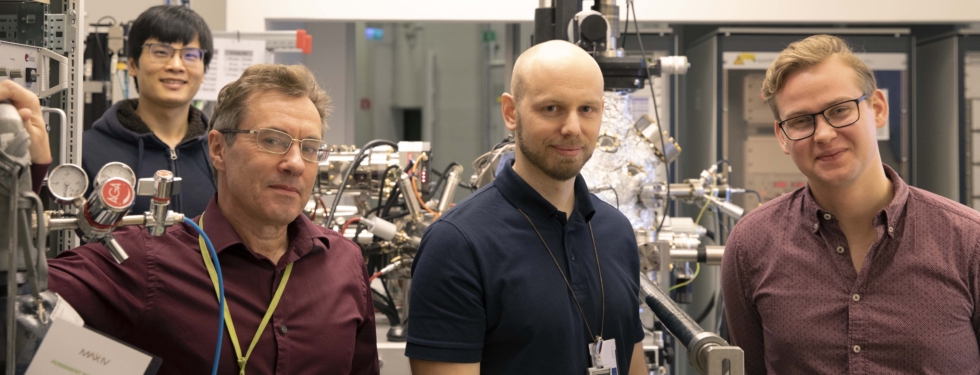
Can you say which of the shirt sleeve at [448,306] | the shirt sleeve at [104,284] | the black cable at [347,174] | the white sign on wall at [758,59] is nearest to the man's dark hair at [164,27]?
the black cable at [347,174]

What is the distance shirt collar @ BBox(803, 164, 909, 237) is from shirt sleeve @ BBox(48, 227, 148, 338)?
1.17m

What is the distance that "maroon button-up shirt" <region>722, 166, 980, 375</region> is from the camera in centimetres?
139

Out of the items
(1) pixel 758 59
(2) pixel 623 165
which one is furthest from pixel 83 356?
(1) pixel 758 59

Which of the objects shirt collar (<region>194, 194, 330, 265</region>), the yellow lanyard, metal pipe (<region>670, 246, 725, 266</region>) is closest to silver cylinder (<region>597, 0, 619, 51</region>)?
metal pipe (<region>670, 246, 725, 266</region>)

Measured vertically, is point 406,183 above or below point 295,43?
below

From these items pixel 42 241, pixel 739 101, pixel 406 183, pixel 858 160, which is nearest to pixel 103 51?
pixel 406 183

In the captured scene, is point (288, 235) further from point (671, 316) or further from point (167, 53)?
point (167, 53)

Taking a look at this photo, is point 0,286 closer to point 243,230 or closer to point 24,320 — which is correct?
point 24,320

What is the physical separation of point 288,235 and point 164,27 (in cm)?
104

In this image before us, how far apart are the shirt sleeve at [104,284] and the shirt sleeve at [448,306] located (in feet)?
1.39

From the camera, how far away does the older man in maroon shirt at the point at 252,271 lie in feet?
4.05

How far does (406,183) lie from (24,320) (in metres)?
1.34

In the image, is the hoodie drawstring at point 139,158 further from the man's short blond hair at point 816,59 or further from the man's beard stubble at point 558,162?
the man's short blond hair at point 816,59

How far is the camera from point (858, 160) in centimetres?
144
